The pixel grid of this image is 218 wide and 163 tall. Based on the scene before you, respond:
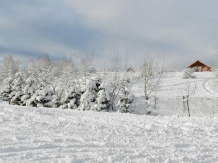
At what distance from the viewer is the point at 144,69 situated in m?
26.0

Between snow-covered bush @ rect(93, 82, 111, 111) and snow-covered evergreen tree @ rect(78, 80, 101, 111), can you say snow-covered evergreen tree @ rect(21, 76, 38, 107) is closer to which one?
snow-covered evergreen tree @ rect(78, 80, 101, 111)

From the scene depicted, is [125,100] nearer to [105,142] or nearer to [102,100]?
[102,100]

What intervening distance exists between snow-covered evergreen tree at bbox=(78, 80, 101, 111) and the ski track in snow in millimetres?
10096

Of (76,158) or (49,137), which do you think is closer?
(76,158)

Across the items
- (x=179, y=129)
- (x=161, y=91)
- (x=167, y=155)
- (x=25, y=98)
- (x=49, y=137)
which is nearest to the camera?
(x=167, y=155)

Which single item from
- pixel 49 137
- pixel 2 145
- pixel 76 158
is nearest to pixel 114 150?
pixel 76 158

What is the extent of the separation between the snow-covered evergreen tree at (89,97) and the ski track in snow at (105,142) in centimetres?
1010

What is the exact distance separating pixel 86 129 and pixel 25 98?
16.6 meters

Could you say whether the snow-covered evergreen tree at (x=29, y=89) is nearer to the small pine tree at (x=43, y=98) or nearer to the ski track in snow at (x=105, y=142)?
the small pine tree at (x=43, y=98)

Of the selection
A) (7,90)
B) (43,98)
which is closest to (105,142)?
(43,98)

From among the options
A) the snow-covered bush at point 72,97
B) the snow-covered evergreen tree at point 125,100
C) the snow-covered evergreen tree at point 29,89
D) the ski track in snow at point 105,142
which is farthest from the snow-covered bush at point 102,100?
the ski track in snow at point 105,142

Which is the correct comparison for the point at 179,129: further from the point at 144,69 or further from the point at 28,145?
the point at 144,69

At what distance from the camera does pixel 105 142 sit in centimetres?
529

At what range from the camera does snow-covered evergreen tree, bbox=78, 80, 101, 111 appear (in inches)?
703
